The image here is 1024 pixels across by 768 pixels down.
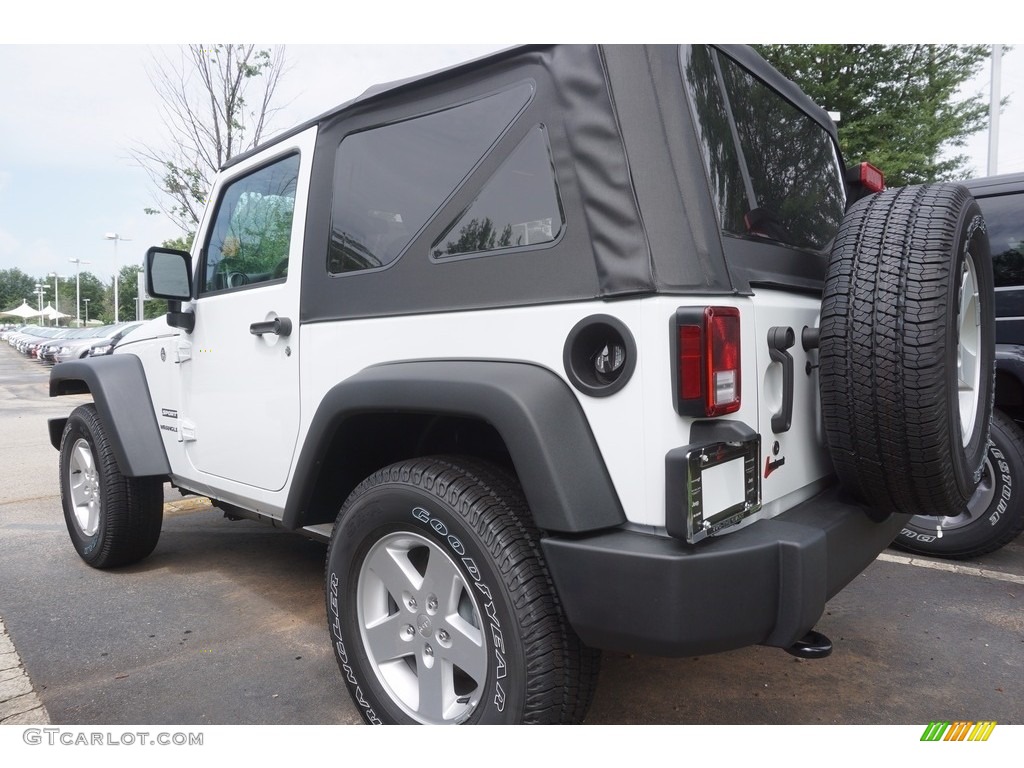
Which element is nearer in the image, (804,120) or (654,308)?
(654,308)

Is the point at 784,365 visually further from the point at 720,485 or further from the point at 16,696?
the point at 16,696

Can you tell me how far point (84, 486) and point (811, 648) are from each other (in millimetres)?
3791

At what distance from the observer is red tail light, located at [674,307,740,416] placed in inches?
64.6

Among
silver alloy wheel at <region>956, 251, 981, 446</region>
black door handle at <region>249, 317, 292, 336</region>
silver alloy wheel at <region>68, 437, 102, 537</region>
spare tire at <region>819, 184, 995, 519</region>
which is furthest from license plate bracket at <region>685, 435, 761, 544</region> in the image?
silver alloy wheel at <region>68, 437, 102, 537</region>

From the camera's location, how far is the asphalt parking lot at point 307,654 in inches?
96.4

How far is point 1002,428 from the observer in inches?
150

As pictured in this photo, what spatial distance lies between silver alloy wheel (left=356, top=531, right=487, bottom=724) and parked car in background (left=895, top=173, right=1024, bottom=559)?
2783 millimetres

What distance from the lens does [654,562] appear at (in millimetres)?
1613

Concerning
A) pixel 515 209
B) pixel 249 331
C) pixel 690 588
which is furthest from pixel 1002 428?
pixel 249 331

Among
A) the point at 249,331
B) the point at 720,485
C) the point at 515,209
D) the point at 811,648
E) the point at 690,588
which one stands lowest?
the point at 811,648

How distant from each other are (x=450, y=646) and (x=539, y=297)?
38.6 inches

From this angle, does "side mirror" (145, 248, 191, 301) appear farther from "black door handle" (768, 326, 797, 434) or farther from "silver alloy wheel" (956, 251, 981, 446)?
"silver alloy wheel" (956, 251, 981, 446)
